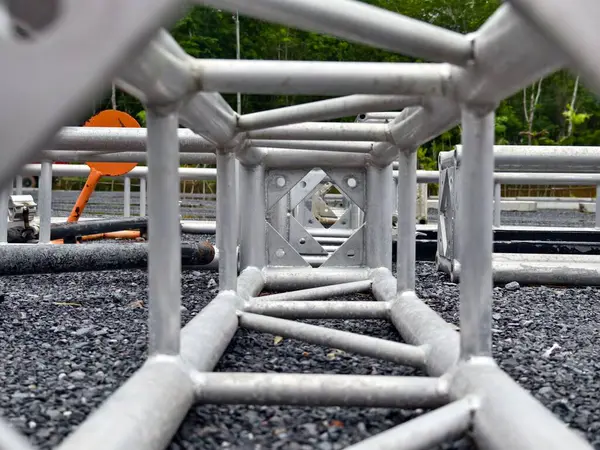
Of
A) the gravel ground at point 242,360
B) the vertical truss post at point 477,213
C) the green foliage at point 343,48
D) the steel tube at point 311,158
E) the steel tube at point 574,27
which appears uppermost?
the green foliage at point 343,48

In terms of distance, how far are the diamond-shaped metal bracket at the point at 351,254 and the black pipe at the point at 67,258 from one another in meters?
0.69

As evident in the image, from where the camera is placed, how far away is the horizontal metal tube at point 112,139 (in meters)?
2.57

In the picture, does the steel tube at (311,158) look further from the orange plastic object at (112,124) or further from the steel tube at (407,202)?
the orange plastic object at (112,124)

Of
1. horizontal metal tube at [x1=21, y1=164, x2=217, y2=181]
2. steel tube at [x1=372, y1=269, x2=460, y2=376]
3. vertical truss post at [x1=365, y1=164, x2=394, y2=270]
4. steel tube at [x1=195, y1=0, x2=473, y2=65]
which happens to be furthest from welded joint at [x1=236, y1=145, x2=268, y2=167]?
horizontal metal tube at [x1=21, y1=164, x2=217, y2=181]

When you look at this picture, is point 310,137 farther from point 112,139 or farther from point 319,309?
point 112,139

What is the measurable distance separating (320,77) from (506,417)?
23.7 inches

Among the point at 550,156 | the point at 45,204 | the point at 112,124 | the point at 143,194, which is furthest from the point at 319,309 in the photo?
the point at 143,194

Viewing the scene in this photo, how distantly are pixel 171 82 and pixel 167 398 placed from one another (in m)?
0.52

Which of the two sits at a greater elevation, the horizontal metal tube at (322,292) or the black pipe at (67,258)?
the black pipe at (67,258)

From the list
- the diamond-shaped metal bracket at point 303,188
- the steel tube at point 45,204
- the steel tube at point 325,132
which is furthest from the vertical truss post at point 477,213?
the steel tube at point 45,204

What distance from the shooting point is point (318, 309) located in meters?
2.06

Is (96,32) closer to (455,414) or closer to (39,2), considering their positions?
(39,2)

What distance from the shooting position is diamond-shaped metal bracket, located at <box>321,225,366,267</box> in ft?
9.45

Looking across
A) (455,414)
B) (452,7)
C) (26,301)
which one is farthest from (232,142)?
(452,7)
